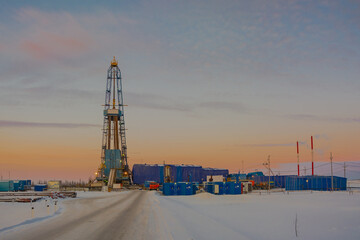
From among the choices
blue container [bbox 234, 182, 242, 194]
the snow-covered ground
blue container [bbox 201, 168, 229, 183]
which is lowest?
blue container [bbox 201, 168, 229, 183]

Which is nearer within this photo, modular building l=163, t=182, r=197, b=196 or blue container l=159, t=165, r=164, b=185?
modular building l=163, t=182, r=197, b=196

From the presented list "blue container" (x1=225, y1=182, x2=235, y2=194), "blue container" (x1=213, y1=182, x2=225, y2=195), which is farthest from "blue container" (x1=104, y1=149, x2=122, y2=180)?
"blue container" (x1=225, y1=182, x2=235, y2=194)

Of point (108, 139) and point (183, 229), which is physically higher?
point (108, 139)

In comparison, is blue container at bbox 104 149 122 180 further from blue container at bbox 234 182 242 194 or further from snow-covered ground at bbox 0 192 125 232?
snow-covered ground at bbox 0 192 125 232

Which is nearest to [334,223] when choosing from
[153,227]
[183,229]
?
[183,229]

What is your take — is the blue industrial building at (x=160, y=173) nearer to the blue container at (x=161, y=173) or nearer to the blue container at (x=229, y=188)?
the blue container at (x=161, y=173)

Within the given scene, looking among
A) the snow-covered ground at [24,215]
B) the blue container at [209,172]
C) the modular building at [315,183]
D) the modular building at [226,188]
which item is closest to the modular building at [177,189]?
the modular building at [226,188]

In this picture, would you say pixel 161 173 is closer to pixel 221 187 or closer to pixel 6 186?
pixel 6 186

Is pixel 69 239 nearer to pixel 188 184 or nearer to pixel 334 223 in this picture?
pixel 334 223

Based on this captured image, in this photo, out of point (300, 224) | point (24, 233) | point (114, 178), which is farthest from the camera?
point (114, 178)

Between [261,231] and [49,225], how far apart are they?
48.1 ft

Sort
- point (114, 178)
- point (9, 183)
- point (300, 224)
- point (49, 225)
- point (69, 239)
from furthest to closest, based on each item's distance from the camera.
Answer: point (114, 178) → point (9, 183) → point (300, 224) → point (49, 225) → point (69, 239)

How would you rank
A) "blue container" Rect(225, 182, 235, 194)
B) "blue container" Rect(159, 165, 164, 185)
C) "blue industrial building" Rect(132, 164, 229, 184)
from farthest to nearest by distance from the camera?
"blue container" Rect(159, 165, 164, 185)
"blue industrial building" Rect(132, 164, 229, 184)
"blue container" Rect(225, 182, 235, 194)

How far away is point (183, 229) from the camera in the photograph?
2055cm
